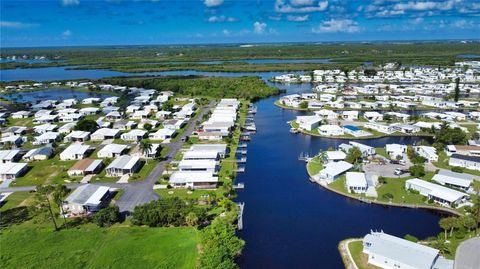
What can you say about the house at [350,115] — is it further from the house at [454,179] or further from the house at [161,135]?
the house at [161,135]

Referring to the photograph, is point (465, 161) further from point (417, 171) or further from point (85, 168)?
point (85, 168)

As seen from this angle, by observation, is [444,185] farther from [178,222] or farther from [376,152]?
[178,222]

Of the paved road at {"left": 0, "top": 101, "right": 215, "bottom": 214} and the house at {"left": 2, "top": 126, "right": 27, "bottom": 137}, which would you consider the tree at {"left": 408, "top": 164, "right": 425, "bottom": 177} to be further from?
the house at {"left": 2, "top": 126, "right": 27, "bottom": 137}

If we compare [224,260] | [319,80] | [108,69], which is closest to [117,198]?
[224,260]

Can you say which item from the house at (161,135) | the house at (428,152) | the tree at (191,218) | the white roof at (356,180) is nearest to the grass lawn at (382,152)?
the house at (428,152)

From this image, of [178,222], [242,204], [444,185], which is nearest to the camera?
[178,222]

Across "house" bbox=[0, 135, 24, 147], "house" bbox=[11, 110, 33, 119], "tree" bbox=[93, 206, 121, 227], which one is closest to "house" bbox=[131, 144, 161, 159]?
"tree" bbox=[93, 206, 121, 227]
